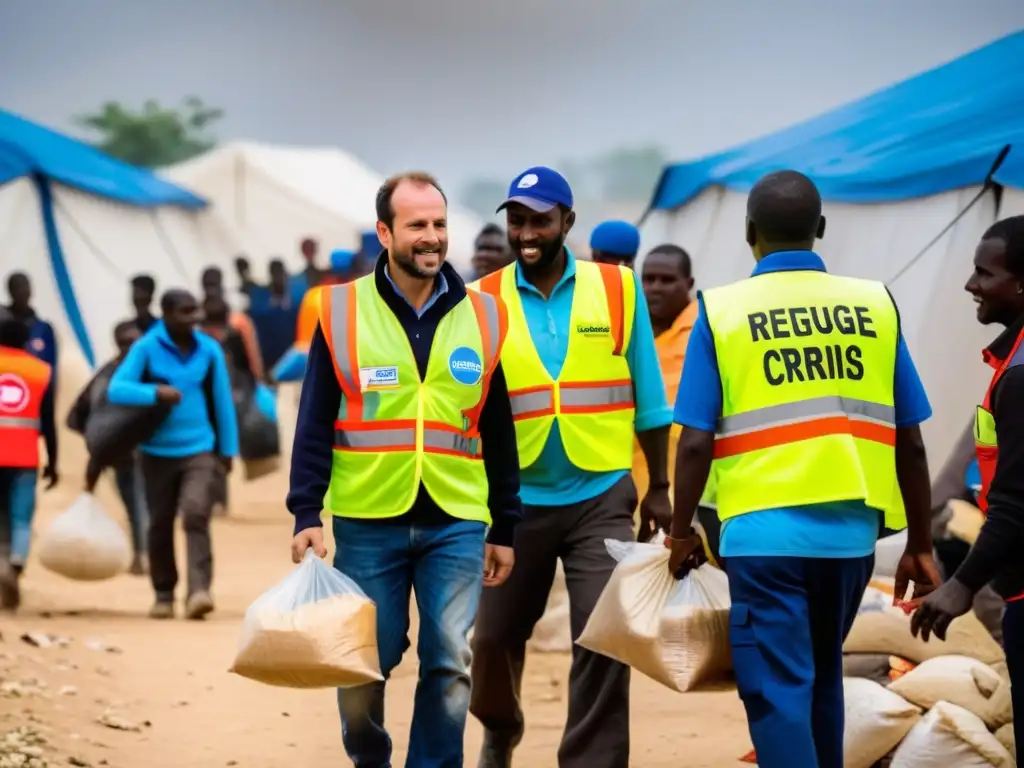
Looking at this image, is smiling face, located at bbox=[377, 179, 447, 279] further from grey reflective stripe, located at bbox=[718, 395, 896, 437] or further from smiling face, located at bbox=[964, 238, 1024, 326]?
smiling face, located at bbox=[964, 238, 1024, 326]

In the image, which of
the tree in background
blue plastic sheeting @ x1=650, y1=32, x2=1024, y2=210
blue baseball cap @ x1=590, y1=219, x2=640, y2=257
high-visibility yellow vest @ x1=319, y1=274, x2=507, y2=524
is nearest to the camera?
high-visibility yellow vest @ x1=319, y1=274, x2=507, y2=524

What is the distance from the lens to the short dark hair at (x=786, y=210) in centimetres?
463

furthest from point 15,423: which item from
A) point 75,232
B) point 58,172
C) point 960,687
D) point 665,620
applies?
point 75,232

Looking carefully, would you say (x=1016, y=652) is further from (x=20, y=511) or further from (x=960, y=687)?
(x=20, y=511)

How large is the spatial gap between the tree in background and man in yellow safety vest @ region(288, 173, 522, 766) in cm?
7095

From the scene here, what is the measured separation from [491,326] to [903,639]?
7.74 ft

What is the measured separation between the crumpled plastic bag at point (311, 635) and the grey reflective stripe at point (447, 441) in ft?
1.57

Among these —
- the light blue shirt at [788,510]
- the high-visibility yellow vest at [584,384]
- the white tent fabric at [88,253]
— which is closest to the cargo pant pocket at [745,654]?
the light blue shirt at [788,510]

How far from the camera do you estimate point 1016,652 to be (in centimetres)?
460

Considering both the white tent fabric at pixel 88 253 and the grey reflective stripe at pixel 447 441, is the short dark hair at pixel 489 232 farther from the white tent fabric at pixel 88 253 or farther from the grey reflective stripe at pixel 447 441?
the white tent fabric at pixel 88 253

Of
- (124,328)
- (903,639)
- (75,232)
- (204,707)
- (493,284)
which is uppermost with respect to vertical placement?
(75,232)

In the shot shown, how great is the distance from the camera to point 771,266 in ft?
15.1

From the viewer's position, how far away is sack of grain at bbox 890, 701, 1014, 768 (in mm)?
5645

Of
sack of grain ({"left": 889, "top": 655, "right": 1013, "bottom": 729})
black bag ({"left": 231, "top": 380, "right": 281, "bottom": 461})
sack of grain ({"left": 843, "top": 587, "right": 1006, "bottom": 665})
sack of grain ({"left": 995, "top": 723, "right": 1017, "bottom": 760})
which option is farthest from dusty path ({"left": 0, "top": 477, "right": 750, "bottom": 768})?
black bag ({"left": 231, "top": 380, "right": 281, "bottom": 461})
